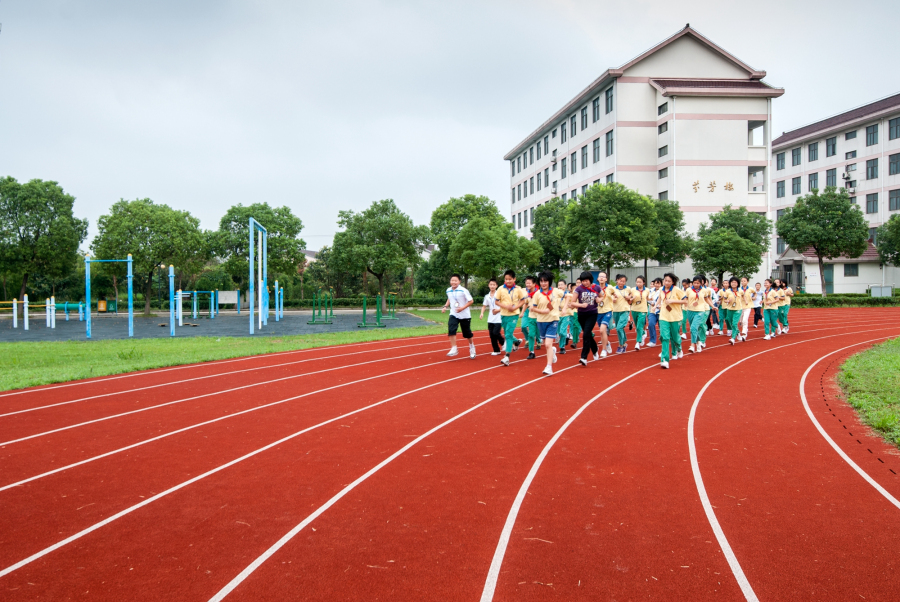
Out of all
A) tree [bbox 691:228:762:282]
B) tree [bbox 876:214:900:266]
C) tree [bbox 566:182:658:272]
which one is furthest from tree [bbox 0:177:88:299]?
tree [bbox 876:214:900:266]

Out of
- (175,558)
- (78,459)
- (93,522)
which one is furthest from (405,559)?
(78,459)

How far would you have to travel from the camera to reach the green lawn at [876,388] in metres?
6.01

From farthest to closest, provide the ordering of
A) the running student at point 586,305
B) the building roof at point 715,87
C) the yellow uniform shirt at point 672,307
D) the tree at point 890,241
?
1. the tree at point 890,241
2. the building roof at point 715,87
3. the running student at point 586,305
4. the yellow uniform shirt at point 672,307

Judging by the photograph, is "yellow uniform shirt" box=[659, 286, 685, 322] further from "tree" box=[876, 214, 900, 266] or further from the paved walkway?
"tree" box=[876, 214, 900, 266]

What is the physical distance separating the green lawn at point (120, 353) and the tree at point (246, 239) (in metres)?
24.6

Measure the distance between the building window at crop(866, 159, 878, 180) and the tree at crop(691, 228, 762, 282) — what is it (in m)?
22.0

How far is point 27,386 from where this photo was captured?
8.73m

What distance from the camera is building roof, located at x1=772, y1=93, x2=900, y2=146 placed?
1678 inches

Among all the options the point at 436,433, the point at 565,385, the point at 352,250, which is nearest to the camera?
the point at 436,433

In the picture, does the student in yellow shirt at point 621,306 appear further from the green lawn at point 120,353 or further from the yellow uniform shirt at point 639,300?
the green lawn at point 120,353

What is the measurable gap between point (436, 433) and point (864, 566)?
3631 mm

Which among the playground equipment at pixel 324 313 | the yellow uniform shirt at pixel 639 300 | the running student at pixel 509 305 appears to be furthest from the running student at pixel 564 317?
the playground equipment at pixel 324 313

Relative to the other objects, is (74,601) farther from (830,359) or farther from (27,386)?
(830,359)

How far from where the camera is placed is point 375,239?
3619 cm
